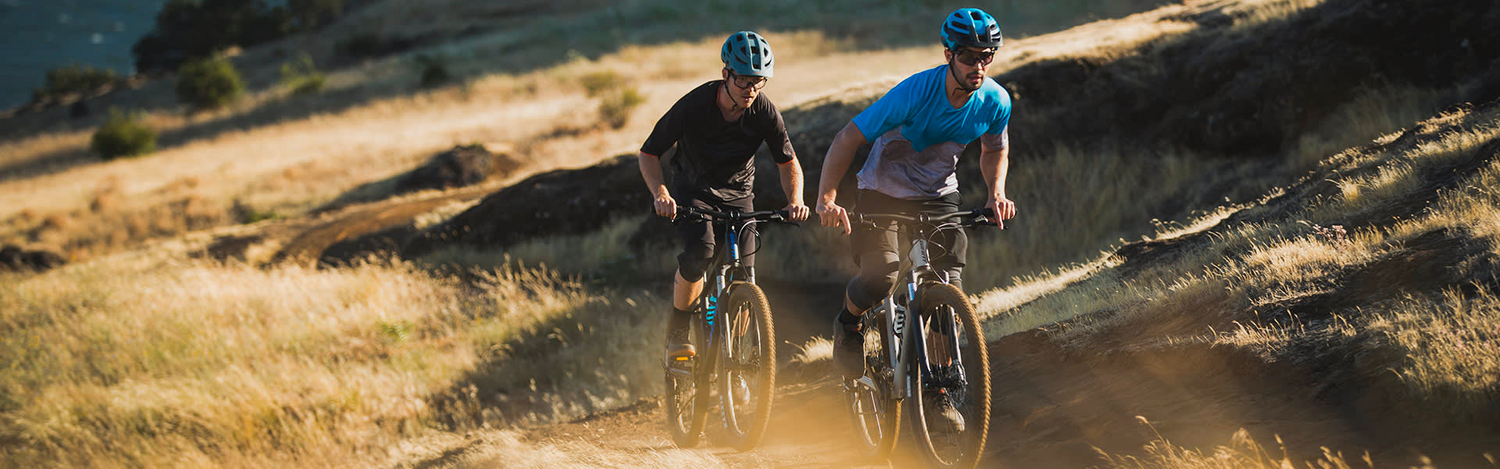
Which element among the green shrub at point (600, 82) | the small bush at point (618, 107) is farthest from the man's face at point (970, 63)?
the green shrub at point (600, 82)

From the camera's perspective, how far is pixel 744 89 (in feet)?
16.2

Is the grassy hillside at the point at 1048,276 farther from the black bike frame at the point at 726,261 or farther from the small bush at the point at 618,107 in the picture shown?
the small bush at the point at 618,107

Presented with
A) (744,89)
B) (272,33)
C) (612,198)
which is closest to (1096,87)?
(612,198)

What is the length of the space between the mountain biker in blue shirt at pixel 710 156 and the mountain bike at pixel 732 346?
11 centimetres

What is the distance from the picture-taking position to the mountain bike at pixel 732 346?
4816 mm

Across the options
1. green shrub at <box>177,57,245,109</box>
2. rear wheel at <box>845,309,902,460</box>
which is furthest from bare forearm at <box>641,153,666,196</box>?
green shrub at <box>177,57,245,109</box>

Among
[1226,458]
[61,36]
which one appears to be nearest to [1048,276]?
[1226,458]

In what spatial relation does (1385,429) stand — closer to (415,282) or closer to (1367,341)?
(1367,341)

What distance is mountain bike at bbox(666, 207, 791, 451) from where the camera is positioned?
15.8 ft

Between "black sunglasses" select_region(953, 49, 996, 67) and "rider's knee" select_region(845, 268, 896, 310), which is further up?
"black sunglasses" select_region(953, 49, 996, 67)

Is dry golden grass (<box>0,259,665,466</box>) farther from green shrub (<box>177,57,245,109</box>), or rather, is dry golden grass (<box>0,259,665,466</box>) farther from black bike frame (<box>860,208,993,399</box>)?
green shrub (<box>177,57,245,109</box>)

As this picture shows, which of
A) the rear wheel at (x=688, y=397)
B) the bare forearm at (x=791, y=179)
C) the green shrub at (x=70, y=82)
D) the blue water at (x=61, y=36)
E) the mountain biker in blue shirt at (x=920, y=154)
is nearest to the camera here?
the mountain biker in blue shirt at (x=920, y=154)

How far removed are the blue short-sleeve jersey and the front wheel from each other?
89 centimetres

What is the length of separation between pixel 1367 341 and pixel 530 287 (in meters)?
11.0
